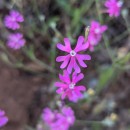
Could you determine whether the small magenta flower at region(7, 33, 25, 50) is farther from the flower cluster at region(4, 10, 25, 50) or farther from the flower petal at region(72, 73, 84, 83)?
the flower petal at region(72, 73, 84, 83)

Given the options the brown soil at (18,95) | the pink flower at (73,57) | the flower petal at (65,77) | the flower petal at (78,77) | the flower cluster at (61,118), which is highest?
the brown soil at (18,95)

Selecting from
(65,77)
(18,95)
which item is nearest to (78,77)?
(65,77)

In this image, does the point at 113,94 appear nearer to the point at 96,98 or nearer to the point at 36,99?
the point at 96,98

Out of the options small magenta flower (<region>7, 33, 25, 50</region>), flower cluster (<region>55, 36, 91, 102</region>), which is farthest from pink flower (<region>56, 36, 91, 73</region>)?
small magenta flower (<region>7, 33, 25, 50</region>)

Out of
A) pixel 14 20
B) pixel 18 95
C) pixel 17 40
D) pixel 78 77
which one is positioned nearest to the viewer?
pixel 78 77

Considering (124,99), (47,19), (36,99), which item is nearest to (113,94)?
(124,99)

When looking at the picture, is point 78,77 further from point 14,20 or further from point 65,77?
point 14,20

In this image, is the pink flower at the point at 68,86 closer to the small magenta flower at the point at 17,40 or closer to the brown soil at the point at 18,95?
the small magenta flower at the point at 17,40

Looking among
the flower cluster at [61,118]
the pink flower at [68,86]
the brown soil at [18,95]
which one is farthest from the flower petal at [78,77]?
the brown soil at [18,95]
